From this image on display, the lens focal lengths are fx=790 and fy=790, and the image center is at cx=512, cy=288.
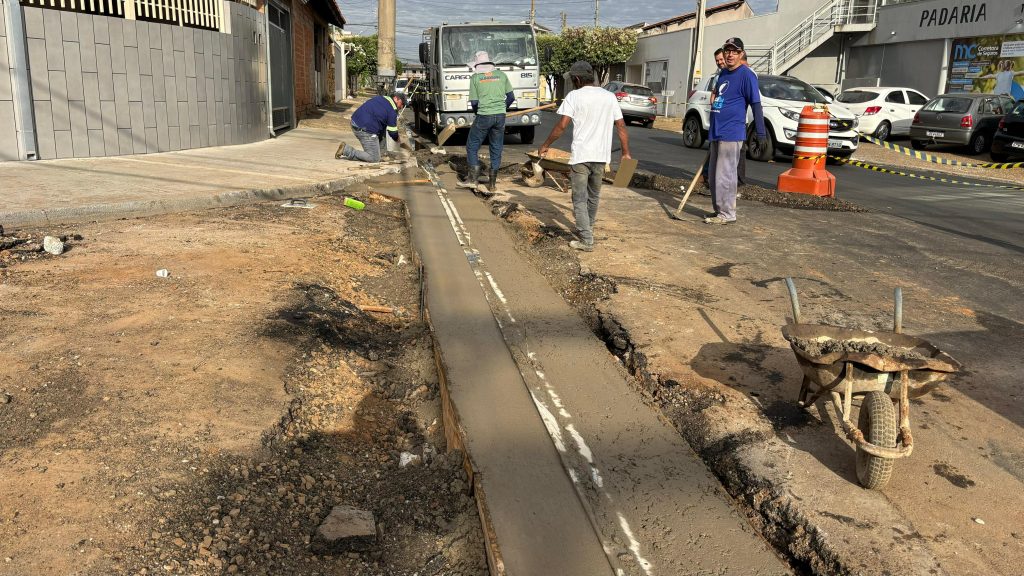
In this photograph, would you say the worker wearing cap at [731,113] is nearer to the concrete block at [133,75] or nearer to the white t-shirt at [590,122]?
the white t-shirt at [590,122]

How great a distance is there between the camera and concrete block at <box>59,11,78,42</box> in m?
10.7

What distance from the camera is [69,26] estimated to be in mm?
10820

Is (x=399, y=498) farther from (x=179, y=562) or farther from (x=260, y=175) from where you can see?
(x=260, y=175)

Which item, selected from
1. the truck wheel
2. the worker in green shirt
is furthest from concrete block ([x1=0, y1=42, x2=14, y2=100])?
the truck wheel

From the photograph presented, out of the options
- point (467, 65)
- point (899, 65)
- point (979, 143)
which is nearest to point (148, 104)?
point (467, 65)

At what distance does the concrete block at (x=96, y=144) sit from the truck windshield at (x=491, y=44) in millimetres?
7712

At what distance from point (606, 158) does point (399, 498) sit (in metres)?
4.57

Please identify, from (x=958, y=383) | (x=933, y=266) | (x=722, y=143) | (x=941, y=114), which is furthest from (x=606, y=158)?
(x=941, y=114)

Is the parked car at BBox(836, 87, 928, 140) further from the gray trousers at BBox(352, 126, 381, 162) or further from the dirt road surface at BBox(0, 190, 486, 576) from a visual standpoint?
the dirt road surface at BBox(0, 190, 486, 576)

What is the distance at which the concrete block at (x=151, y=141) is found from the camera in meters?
12.3

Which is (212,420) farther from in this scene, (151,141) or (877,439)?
(151,141)

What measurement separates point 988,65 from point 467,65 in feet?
60.7

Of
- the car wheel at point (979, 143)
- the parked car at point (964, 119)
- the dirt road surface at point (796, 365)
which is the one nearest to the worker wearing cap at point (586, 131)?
the dirt road surface at point (796, 365)

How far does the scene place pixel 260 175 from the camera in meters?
10.7
